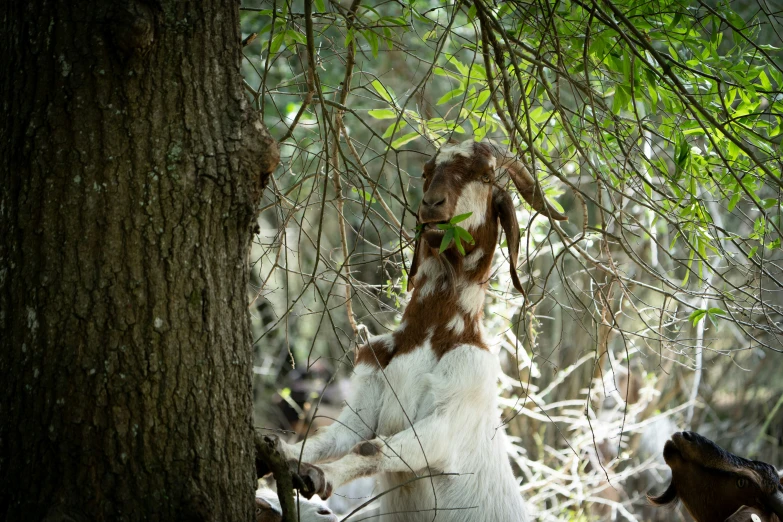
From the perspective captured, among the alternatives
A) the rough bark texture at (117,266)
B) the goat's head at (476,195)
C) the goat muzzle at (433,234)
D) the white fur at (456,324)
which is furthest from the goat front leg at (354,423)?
the rough bark texture at (117,266)

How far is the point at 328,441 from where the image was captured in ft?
10.7

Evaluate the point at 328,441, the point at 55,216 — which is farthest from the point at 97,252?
the point at 328,441

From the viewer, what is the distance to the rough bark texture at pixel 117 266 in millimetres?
1949

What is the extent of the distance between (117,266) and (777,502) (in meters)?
2.73

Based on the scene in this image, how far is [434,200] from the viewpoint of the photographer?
10.3ft

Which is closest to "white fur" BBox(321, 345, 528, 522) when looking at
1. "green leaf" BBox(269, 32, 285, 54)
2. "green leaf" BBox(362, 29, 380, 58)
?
"green leaf" BBox(362, 29, 380, 58)

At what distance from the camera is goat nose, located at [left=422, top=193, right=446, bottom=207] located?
10.3 ft

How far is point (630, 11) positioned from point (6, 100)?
6.98 ft

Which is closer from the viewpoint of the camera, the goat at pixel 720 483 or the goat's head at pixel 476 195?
the goat's head at pixel 476 195

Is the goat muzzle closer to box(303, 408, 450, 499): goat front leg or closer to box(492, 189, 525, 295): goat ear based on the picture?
box(492, 189, 525, 295): goat ear

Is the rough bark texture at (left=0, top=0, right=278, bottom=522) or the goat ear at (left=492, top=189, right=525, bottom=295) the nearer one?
the rough bark texture at (left=0, top=0, right=278, bottom=522)

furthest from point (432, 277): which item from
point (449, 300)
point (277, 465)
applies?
point (277, 465)

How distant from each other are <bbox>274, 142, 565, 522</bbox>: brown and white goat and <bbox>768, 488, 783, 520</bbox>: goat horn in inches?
39.0

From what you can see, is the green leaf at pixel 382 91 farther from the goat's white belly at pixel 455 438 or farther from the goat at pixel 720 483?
the goat at pixel 720 483
